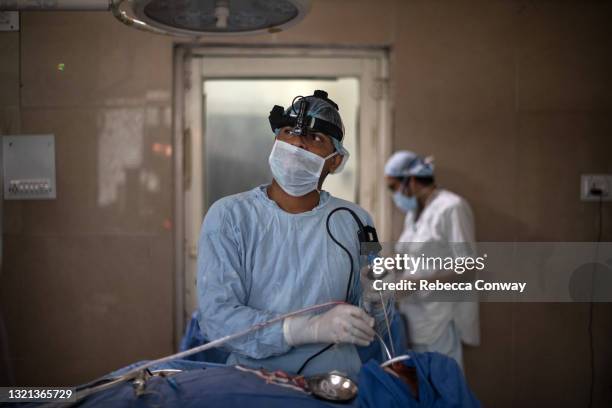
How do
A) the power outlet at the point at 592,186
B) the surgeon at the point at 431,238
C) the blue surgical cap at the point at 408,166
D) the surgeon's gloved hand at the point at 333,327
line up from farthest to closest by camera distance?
the power outlet at the point at 592,186 < the blue surgical cap at the point at 408,166 < the surgeon at the point at 431,238 < the surgeon's gloved hand at the point at 333,327

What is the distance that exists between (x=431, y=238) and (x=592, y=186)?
2.92ft

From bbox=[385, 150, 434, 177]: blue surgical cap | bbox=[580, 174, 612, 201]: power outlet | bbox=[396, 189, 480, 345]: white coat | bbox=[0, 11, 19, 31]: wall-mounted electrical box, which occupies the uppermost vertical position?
bbox=[0, 11, 19, 31]: wall-mounted electrical box

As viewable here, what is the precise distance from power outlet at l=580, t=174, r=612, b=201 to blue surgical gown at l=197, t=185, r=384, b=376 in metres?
1.63

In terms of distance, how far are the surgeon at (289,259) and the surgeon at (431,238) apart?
914mm

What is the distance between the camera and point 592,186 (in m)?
2.58

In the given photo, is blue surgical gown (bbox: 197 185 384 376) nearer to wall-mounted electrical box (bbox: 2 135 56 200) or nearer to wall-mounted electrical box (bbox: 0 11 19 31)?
wall-mounted electrical box (bbox: 2 135 56 200)

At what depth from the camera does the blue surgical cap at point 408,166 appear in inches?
95.1

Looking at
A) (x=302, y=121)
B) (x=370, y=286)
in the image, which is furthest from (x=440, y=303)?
(x=302, y=121)

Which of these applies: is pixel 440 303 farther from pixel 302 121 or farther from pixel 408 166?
pixel 302 121

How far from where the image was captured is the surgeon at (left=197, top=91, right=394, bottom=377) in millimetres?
1277

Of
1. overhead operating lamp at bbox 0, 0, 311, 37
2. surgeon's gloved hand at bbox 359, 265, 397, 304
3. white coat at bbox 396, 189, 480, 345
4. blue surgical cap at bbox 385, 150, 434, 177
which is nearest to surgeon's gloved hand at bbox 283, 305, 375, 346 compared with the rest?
surgeon's gloved hand at bbox 359, 265, 397, 304

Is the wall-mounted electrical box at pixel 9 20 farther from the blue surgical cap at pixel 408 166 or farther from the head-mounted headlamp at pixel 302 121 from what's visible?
the blue surgical cap at pixel 408 166

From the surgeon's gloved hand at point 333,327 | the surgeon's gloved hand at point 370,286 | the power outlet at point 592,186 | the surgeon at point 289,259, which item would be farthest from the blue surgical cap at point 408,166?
the surgeon's gloved hand at point 333,327

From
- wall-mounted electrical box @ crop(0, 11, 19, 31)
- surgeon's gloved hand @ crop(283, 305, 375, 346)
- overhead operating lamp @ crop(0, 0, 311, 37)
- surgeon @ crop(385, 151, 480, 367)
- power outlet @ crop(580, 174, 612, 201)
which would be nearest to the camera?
surgeon's gloved hand @ crop(283, 305, 375, 346)
